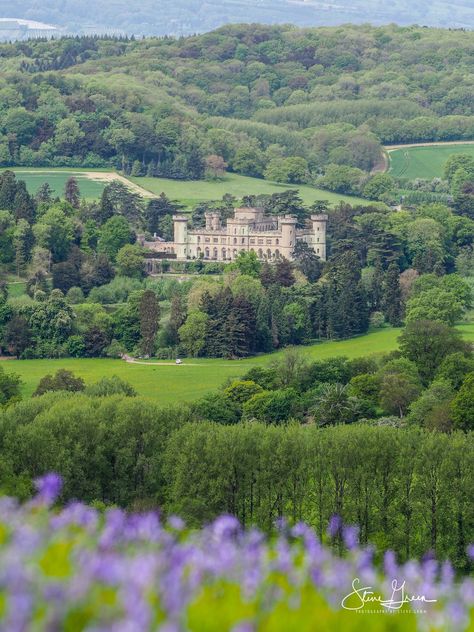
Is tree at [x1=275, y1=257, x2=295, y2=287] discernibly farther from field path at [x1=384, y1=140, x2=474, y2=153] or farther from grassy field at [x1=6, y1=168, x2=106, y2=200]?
field path at [x1=384, y1=140, x2=474, y2=153]

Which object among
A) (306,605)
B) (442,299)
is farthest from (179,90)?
(306,605)

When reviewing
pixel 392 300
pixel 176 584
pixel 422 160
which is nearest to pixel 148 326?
pixel 392 300

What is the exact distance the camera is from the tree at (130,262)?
294 feet

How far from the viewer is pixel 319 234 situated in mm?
100000

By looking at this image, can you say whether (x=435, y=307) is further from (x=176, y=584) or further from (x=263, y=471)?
(x=176, y=584)

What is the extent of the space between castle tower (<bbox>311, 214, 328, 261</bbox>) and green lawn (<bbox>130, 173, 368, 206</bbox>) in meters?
18.4

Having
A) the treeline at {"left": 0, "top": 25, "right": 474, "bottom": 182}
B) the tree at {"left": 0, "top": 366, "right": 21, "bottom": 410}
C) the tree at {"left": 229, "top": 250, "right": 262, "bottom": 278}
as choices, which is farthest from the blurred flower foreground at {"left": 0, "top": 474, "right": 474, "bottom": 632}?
the treeline at {"left": 0, "top": 25, "right": 474, "bottom": 182}

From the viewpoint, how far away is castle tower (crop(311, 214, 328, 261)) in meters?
99.2

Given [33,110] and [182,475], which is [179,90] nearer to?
[33,110]

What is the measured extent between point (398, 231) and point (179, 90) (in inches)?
3417

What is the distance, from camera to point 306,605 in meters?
9.41

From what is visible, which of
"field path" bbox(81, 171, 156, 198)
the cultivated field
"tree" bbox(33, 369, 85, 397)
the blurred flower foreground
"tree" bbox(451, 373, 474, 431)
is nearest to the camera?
the blurred flower foreground
